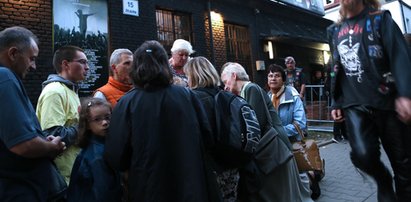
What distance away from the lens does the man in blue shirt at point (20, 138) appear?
1.76 m

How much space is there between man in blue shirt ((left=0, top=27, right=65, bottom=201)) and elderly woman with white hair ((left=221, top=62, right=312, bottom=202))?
170cm

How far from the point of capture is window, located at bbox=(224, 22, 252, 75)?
462 inches

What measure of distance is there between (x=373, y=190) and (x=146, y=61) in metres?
3.71

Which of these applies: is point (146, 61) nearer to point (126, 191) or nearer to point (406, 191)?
point (126, 191)

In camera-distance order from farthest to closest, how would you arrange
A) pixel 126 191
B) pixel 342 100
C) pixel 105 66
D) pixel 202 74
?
1. pixel 105 66
2. pixel 202 74
3. pixel 342 100
4. pixel 126 191

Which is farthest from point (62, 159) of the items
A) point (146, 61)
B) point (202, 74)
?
point (202, 74)

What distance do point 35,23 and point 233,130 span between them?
235 inches

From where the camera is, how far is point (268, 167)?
3.03m

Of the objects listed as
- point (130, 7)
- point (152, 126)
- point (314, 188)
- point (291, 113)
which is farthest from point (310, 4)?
point (152, 126)

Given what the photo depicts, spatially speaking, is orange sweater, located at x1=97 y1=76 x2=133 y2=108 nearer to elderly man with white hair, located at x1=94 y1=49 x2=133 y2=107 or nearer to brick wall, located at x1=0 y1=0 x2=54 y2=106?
elderly man with white hair, located at x1=94 y1=49 x2=133 y2=107

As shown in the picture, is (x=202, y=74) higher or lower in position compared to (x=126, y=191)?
higher

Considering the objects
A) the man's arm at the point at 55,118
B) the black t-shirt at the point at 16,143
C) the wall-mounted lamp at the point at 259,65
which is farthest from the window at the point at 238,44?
the black t-shirt at the point at 16,143

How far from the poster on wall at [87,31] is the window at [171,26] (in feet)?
6.37

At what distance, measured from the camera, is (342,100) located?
2.57 meters
